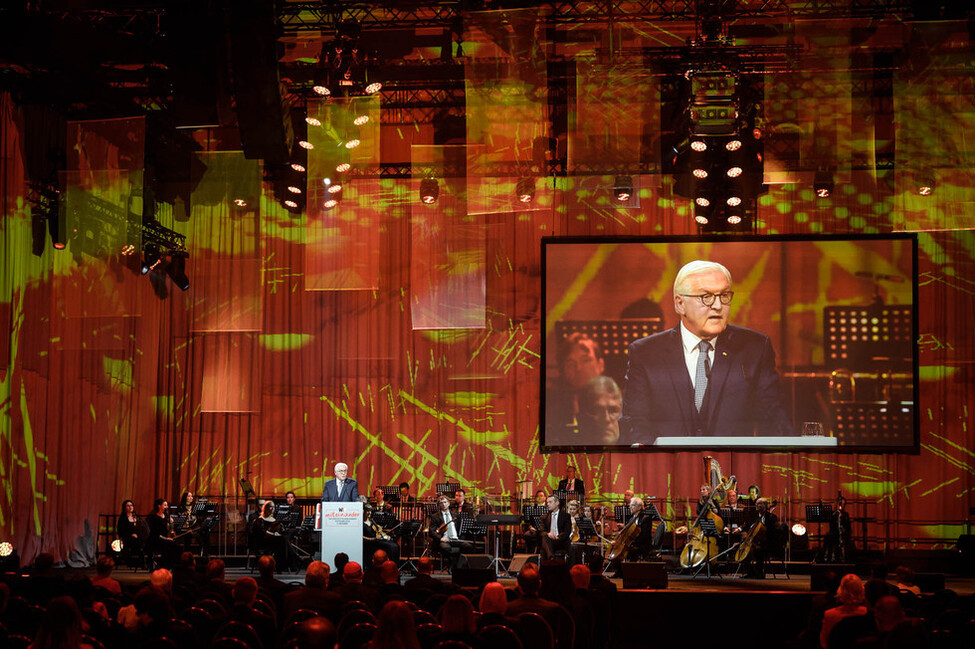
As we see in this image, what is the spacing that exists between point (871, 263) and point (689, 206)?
3.23 m

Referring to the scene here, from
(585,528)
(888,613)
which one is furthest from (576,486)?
(888,613)

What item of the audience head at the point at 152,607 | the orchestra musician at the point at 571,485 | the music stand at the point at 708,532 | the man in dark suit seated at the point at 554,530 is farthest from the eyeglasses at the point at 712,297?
the audience head at the point at 152,607

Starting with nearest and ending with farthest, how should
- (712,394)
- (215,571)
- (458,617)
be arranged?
(458,617)
(215,571)
(712,394)

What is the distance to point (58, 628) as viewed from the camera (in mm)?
4363

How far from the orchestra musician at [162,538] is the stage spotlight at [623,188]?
7968 mm

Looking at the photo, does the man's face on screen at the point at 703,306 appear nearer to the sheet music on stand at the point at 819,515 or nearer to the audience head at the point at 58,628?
the sheet music on stand at the point at 819,515

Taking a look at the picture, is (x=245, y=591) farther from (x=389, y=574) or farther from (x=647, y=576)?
(x=647, y=576)

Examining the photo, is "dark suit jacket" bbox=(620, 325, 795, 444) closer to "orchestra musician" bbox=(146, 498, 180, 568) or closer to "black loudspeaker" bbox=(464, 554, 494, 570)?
"black loudspeaker" bbox=(464, 554, 494, 570)

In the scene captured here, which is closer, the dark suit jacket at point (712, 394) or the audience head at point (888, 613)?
the audience head at point (888, 613)

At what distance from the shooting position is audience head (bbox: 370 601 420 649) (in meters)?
4.48

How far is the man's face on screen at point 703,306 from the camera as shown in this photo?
16.2 metres

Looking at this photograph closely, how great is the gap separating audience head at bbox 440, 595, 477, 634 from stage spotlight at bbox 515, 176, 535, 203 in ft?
20.0

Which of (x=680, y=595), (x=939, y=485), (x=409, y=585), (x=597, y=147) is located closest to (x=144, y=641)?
(x=409, y=585)

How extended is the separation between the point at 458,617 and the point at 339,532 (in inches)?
259
